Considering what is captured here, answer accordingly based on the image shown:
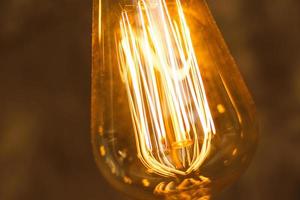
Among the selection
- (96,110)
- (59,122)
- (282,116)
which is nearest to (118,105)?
(96,110)

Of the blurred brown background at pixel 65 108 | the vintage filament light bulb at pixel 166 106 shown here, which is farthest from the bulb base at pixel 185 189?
the blurred brown background at pixel 65 108

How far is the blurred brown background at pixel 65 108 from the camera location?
2.77 feet

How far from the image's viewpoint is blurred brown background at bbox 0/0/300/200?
84 cm

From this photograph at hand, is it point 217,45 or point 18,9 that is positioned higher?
point 18,9

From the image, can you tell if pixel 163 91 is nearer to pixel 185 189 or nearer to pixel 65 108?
pixel 185 189

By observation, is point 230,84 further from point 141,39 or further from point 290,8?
point 290,8

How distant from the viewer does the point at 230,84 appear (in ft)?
1.90

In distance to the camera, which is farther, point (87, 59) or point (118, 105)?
point (87, 59)

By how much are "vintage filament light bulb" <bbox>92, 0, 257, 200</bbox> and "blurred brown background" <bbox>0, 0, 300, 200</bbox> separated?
0.85ft

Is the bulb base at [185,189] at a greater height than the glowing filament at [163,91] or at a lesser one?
lesser

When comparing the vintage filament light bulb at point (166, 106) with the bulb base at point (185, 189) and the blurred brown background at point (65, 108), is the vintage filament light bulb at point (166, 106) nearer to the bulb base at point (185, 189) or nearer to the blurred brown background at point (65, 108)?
the bulb base at point (185, 189)

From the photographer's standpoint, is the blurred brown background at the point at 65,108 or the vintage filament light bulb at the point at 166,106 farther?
the blurred brown background at the point at 65,108

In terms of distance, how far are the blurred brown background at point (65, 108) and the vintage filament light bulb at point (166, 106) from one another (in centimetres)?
26

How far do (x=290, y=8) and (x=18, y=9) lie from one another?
17.3 inches
